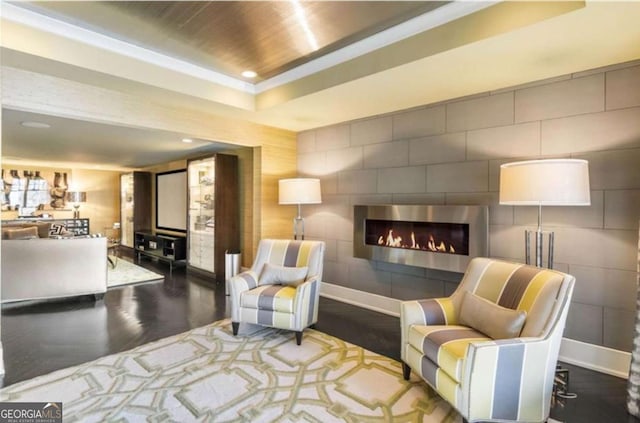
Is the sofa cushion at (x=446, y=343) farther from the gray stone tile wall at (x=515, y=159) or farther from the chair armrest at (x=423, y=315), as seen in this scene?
the gray stone tile wall at (x=515, y=159)

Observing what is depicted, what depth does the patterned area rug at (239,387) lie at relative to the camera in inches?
79.7

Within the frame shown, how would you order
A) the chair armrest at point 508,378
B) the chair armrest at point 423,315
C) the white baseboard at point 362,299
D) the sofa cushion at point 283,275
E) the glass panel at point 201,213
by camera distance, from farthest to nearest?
the glass panel at point 201,213
the white baseboard at point 362,299
the sofa cushion at point 283,275
the chair armrest at point 423,315
the chair armrest at point 508,378

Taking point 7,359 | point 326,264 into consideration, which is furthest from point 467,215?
point 7,359

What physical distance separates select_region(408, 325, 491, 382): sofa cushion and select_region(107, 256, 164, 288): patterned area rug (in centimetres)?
482

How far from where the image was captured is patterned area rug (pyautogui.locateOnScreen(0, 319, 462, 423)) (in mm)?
2023

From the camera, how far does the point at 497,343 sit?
70.1 inches

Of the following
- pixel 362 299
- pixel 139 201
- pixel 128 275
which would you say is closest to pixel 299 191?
pixel 362 299

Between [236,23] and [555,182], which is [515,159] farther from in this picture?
[236,23]

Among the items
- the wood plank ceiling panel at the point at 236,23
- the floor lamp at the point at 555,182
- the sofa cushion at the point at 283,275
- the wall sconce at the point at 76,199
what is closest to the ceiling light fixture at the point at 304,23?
the wood plank ceiling panel at the point at 236,23

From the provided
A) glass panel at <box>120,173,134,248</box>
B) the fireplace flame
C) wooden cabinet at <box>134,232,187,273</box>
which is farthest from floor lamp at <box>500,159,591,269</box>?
glass panel at <box>120,173,134,248</box>

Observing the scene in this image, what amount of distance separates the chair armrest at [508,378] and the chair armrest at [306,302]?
1.57 m

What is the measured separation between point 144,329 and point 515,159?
4.08 metres

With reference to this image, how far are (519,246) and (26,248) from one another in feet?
18.9

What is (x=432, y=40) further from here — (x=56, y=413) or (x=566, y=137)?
(x=56, y=413)
